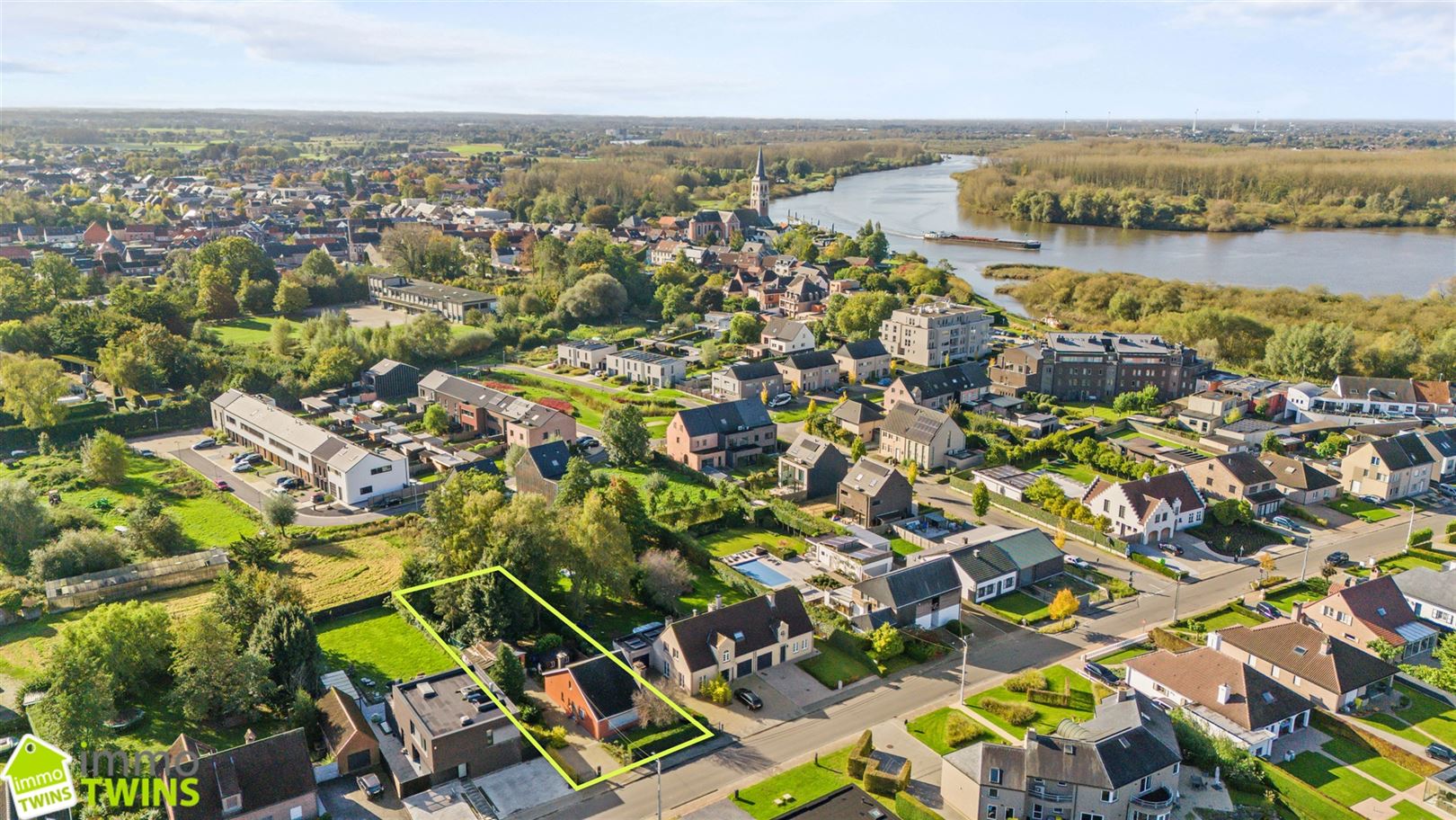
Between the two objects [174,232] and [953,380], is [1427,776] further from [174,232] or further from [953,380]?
[174,232]

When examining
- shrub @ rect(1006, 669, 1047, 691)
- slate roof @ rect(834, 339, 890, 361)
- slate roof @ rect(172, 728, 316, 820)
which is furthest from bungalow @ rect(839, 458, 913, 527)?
slate roof @ rect(172, 728, 316, 820)

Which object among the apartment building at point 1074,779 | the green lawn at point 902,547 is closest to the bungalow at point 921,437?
the green lawn at point 902,547

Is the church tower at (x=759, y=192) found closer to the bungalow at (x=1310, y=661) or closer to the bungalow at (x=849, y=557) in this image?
the bungalow at (x=849, y=557)

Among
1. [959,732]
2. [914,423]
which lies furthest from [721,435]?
[959,732]

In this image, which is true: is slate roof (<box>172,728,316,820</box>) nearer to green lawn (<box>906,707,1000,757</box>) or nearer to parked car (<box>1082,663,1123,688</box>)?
green lawn (<box>906,707,1000,757</box>)

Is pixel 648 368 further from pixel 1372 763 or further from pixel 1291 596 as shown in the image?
pixel 1372 763
